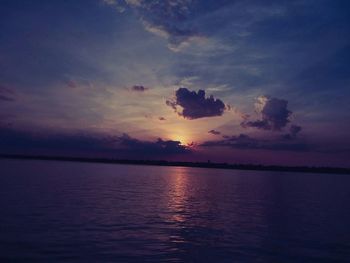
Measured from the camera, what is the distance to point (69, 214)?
3884cm

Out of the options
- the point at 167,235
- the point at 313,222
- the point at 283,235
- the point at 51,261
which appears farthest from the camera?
the point at 313,222

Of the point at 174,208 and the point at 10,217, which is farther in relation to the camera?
the point at 174,208

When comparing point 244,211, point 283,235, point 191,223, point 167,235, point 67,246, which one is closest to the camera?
point 67,246

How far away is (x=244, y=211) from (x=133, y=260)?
2782cm

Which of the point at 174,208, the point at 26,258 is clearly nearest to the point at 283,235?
the point at 174,208

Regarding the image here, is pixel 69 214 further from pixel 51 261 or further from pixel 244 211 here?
pixel 244 211

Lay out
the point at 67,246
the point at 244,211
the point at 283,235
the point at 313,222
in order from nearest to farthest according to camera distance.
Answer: the point at 67,246, the point at 283,235, the point at 313,222, the point at 244,211

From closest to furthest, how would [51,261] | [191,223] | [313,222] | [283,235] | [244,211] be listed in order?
[51,261]
[283,235]
[191,223]
[313,222]
[244,211]

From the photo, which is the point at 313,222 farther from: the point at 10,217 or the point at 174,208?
the point at 10,217

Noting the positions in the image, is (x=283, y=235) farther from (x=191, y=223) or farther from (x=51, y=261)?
(x=51, y=261)

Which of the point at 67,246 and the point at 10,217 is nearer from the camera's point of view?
the point at 67,246

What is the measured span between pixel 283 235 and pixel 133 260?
15937 mm

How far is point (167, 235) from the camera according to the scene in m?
31.2

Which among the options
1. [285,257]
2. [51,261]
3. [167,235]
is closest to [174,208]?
[167,235]
